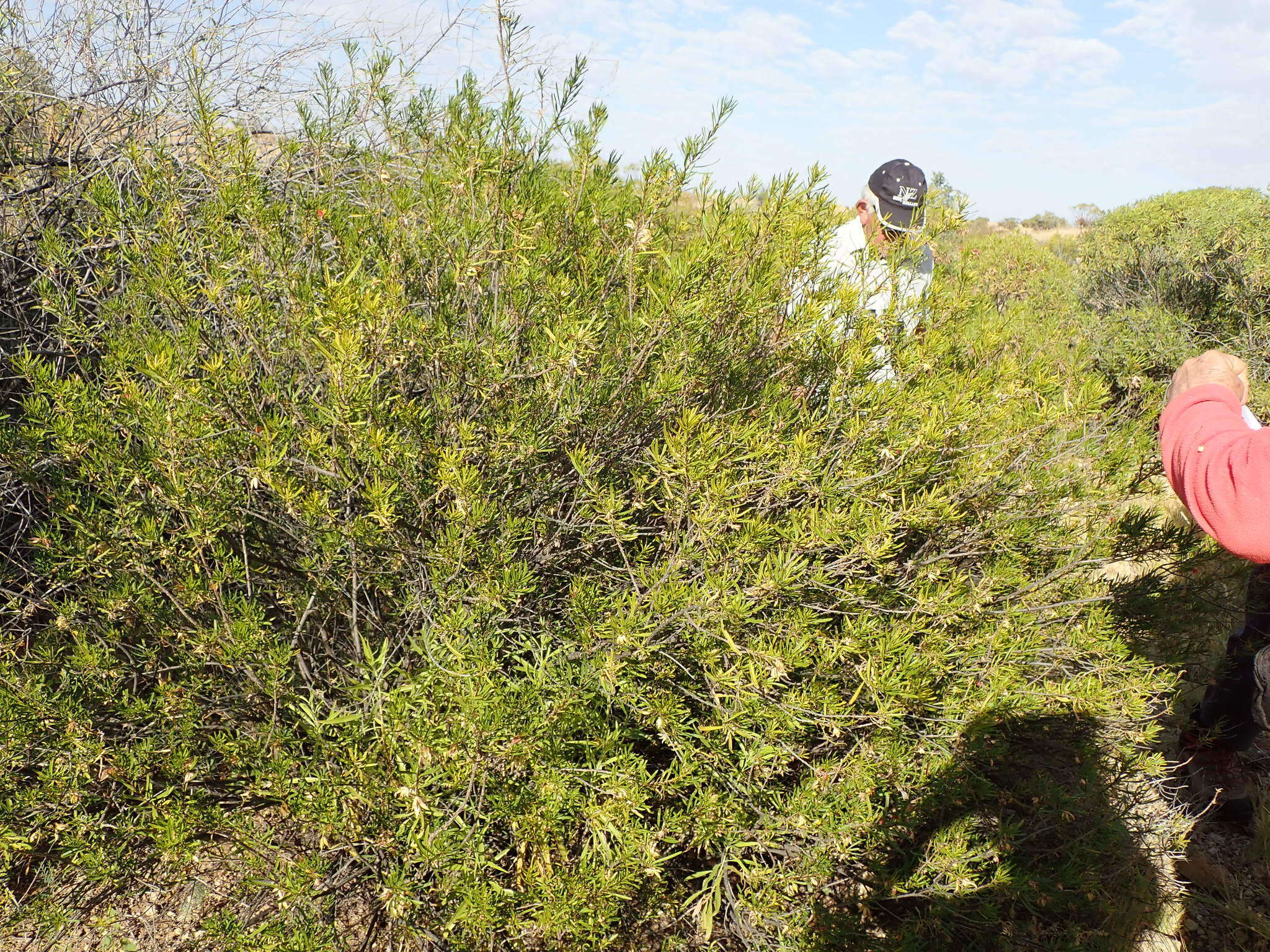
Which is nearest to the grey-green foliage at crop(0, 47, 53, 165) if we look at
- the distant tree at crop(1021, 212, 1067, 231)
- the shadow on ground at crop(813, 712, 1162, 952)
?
the shadow on ground at crop(813, 712, 1162, 952)

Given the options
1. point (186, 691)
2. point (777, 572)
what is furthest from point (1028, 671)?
point (186, 691)

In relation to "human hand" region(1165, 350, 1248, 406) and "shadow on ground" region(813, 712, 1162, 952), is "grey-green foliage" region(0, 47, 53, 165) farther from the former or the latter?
"human hand" region(1165, 350, 1248, 406)

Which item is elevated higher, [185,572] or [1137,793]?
[185,572]

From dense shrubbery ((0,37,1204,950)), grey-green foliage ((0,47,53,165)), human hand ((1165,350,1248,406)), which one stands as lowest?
dense shrubbery ((0,37,1204,950))

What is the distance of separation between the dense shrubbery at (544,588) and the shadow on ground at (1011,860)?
0.02m

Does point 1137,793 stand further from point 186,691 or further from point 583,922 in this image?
point 186,691

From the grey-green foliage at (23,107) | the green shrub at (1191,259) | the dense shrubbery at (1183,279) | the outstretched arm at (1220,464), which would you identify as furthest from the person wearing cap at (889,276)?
the green shrub at (1191,259)

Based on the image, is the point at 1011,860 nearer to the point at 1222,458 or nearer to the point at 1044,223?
the point at 1222,458

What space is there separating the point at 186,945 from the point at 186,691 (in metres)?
0.56

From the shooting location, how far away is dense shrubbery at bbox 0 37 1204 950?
1532 millimetres

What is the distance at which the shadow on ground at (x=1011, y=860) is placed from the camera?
6.07ft

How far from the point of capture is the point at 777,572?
4.94ft

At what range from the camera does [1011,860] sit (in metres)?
2.06

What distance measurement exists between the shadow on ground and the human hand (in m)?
0.87
